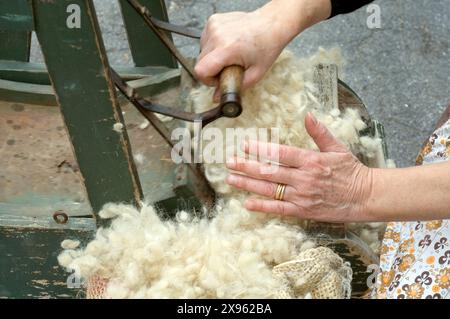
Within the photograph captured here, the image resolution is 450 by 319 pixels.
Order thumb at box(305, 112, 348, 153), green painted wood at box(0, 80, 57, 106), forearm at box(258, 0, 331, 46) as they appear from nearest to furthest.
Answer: thumb at box(305, 112, 348, 153), forearm at box(258, 0, 331, 46), green painted wood at box(0, 80, 57, 106)

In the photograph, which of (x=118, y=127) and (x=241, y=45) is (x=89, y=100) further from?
(x=241, y=45)

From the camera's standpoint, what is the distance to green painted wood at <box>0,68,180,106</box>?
4.85ft

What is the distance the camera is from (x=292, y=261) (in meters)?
1.12

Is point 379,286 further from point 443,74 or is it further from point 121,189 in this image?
point 443,74

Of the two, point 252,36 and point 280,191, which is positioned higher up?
point 252,36

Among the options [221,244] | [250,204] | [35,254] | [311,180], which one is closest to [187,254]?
[221,244]

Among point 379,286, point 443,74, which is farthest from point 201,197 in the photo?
point 443,74

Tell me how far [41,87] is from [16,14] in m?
0.60

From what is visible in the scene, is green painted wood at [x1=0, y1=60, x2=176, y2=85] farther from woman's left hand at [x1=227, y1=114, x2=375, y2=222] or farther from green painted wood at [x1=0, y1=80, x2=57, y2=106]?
woman's left hand at [x1=227, y1=114, x2=375, y2=222]

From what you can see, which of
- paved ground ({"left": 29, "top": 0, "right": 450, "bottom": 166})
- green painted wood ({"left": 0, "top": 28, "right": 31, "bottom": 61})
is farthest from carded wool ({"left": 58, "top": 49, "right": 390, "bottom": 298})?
paved ground ({"left": 29, "top": 0, "right": 450, "bottom": 166})

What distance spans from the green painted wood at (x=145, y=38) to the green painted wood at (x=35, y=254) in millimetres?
571

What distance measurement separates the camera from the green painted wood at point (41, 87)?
148 cm

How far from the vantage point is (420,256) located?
49.3 inches

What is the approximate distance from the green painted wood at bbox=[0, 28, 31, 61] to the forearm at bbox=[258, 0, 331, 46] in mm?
677
